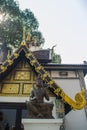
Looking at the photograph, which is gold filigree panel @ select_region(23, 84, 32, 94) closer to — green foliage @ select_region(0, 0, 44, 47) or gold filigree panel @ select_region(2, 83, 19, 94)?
gold filigree panel @ select_region(2, 83, 19, 94)

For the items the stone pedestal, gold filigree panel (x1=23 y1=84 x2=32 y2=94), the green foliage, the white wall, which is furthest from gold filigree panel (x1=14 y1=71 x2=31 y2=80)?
the green foliage

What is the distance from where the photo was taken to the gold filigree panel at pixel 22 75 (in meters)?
8.68

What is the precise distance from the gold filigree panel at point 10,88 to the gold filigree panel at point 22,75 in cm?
43

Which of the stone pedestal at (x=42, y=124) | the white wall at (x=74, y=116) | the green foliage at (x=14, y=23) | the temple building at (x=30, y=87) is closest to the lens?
the stone pedestal at (x=42, y=124)

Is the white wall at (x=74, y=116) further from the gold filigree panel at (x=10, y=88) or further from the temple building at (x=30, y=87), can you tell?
the gold filigree panel at (x=10, y=88)

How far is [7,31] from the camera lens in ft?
62.3

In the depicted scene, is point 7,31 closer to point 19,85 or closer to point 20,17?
point 20,17

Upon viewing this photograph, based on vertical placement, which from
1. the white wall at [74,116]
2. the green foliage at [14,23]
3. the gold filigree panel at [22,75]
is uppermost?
→ the green foliage at [14,23]

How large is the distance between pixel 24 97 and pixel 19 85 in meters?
0.63

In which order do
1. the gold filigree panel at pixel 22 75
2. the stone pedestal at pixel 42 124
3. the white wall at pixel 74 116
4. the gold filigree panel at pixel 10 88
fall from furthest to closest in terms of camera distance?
1. the white wall at pixel 74 116
2. the gold filigree panel at pixel 22 75
3. the gold filigree panel at pixel 10 88
4. the stone pedestal at pixel 42 124

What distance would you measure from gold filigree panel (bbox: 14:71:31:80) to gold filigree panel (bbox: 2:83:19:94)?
425 mm

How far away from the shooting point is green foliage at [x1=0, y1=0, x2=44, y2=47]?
62.5 ft

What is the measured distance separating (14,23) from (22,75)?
1201 centimetres

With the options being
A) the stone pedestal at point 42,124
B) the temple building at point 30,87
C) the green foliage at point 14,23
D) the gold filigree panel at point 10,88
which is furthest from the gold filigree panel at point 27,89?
the green foliage at point 14,23
